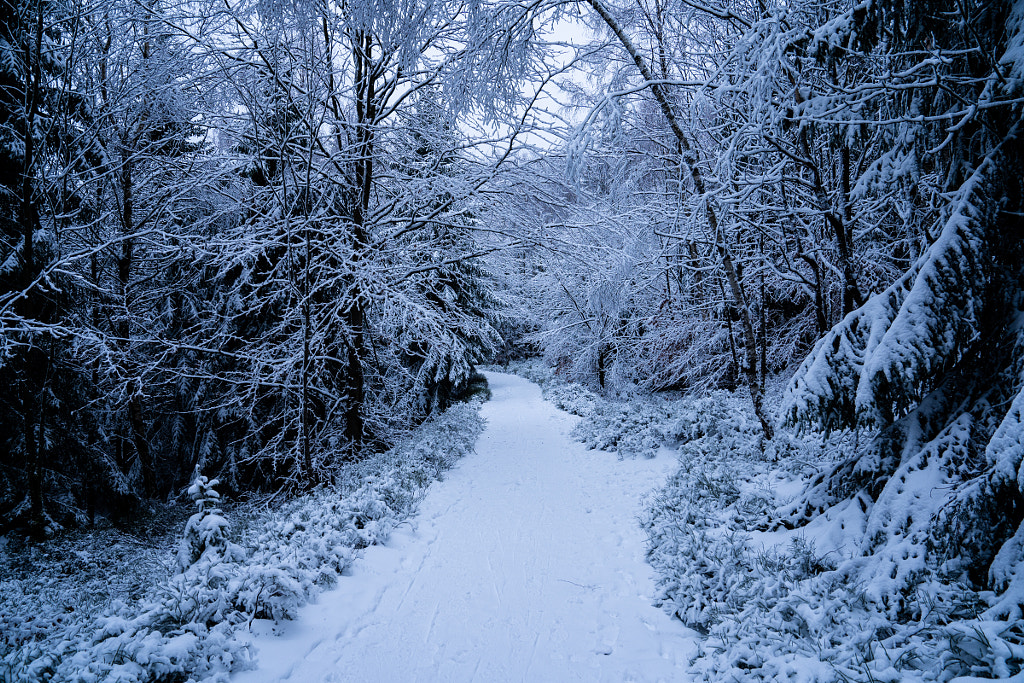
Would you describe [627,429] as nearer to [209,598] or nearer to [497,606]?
[497,606]

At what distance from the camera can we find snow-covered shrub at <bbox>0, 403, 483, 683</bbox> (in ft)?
8.79

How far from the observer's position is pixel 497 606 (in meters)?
4.04

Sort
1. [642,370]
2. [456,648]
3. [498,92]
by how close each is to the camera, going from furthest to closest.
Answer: [642,370]
[498,92]
[456,648]

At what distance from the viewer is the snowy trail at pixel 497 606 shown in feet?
10.5

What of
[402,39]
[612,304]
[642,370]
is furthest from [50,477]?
[642,370]

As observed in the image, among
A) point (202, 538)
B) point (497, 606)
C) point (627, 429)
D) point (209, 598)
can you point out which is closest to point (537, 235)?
point (627, 429)

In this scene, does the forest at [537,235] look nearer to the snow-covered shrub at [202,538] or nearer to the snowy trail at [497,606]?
the snow-covered shrub at [202,538]

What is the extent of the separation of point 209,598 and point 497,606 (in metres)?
2.24

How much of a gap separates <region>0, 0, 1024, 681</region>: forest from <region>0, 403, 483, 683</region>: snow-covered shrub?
76 millimetres

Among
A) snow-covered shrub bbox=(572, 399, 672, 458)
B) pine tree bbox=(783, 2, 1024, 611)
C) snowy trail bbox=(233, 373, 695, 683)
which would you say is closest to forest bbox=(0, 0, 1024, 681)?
pine tree bbox=(783, 2, 1024, 611)

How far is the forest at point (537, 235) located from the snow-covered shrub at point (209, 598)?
3.0 inches

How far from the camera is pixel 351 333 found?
340 inches

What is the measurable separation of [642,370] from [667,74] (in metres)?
11.6

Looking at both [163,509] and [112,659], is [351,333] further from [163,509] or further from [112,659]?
[112,659]
